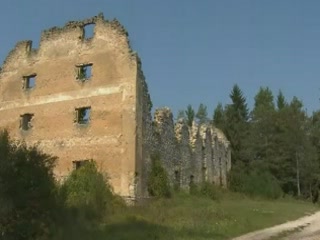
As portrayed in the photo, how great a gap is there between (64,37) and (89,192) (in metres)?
11.1

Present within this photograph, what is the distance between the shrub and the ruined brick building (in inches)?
439

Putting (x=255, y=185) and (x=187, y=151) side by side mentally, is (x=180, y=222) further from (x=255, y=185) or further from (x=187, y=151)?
(x=255, y=185)

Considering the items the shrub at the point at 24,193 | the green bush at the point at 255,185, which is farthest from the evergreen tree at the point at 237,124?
the shrub at the point at 24,193

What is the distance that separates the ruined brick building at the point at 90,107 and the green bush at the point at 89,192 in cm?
112

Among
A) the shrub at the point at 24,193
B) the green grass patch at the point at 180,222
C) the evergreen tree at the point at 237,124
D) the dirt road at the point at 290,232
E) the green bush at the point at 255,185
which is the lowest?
the dirt road at the point at 290,232

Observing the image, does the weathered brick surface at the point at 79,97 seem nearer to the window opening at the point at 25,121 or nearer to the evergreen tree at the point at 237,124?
the window opening at the point at 25,121

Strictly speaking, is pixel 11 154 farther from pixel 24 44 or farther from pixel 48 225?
pixel 24 44

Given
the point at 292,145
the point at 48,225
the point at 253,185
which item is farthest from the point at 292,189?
the point at 48,225

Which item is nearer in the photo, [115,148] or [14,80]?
[115,148]

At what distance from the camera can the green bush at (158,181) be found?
25.6 meters

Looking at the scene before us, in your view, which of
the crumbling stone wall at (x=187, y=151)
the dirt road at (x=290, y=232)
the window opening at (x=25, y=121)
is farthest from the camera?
the window opening at (x=25, y=121)

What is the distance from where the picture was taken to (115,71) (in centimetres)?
2611

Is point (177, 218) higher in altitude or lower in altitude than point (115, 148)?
lower

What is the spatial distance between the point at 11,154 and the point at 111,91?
1380cm
